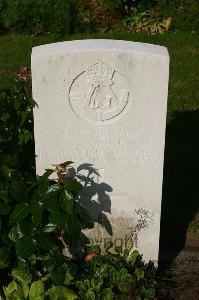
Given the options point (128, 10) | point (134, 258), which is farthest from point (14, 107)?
point (128, 10)

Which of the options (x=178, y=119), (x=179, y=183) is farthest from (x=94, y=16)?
(x=179, y=183)

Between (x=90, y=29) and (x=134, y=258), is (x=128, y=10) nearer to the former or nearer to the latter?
(x=90, y=29)

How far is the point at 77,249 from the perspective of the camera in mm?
4164

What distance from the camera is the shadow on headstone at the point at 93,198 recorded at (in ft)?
12.9

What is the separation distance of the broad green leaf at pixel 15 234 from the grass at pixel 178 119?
4.85ft

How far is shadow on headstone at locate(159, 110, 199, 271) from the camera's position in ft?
15.3

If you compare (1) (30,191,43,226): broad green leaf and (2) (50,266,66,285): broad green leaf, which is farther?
(2) (50,266,66,285): broad green leaf

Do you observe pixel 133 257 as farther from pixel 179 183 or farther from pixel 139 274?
pixel 179 183

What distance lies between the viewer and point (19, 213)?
3.42 meters

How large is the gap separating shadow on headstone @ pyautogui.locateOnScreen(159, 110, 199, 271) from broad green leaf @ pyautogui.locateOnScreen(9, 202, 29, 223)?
4.51 feet

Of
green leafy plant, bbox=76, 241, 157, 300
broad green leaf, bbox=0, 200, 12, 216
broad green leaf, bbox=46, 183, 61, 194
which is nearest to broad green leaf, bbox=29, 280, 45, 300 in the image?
green leafy plant, bbox=76, 241, 157, 300

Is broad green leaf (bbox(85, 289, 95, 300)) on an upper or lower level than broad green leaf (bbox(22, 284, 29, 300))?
lower

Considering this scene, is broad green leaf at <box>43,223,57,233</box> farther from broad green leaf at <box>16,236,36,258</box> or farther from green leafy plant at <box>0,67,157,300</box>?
broad green leaf at <box>16,236,36,258</box>

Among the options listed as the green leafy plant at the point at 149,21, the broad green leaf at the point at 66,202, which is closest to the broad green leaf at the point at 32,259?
the broad green leaf at the point at 66,202
